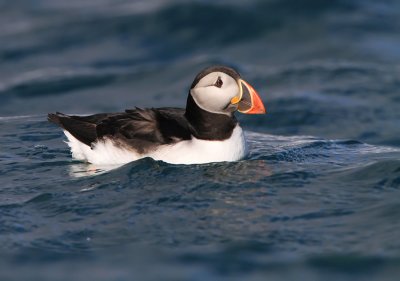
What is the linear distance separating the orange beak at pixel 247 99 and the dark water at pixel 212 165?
519mm

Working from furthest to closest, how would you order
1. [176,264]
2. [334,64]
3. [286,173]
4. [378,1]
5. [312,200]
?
[378,1] < [334,64] < [286,173] < [312,200] < [176,264]

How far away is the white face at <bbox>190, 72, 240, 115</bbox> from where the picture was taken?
8.61 meters

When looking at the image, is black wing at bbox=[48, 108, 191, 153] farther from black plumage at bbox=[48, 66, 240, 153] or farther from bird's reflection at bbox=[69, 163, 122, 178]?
bird's reflection at bbox=[69, 163, 122, 178]

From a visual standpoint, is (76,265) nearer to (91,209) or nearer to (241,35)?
(91,209)

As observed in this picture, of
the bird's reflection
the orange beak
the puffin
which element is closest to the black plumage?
the puffin

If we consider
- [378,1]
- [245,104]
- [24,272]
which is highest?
[378,1]

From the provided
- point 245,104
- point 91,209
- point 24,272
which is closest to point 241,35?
point 245,104

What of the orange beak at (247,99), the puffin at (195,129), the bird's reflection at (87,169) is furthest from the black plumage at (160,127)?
the bird's reflection at (87,169)

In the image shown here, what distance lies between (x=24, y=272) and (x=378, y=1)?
12389 millimetres

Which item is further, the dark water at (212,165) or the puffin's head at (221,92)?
→ the puffin's head at (221,92)

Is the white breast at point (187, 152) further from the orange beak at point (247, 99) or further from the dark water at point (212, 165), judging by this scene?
the orange beak at point (247, 99)

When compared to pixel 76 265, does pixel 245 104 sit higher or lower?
higher

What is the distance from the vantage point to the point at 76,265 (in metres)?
6.92

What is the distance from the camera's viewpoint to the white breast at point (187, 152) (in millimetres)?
8555
